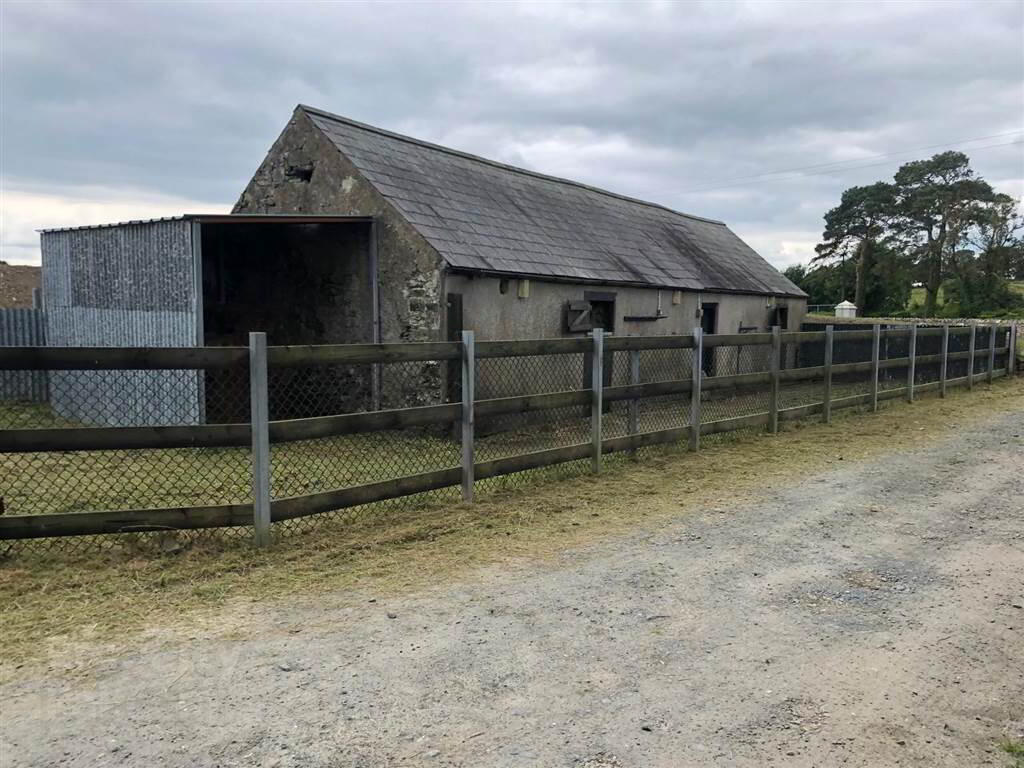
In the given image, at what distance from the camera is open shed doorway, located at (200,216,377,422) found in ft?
35.8

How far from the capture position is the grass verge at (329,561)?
3.72 m

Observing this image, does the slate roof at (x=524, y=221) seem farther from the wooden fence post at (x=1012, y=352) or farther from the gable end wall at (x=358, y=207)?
the wooden fence post at (x=1012, y=352)

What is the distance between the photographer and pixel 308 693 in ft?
10.1

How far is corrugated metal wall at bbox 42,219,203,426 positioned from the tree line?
44053 mm

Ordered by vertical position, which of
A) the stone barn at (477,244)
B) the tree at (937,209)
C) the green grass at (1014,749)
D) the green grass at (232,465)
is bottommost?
the green grass at (1014,749)

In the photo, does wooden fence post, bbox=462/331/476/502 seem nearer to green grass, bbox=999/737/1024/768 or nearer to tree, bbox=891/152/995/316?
green grass, bbox=999/737/1024/768

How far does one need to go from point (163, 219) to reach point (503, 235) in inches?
196

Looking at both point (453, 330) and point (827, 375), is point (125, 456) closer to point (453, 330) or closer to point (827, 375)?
point (453, 330)

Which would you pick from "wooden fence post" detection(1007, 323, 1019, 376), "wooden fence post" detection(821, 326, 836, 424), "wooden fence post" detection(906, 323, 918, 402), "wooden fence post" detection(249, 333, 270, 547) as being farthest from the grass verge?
"wooden fence post" detection(1007, 323, 1019, 376)

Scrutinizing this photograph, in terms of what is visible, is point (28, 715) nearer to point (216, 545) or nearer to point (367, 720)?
point (367, 720)

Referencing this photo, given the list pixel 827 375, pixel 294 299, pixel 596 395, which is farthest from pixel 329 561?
pixel 827 375

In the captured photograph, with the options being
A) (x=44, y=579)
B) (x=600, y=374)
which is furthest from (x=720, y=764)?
(x=600, y=374)

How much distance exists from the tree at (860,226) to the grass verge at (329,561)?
152ft

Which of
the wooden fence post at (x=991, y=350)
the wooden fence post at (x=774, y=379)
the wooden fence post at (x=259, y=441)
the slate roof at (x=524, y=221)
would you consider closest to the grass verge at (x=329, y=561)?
the wooden fence post at (x=259, y=441)
